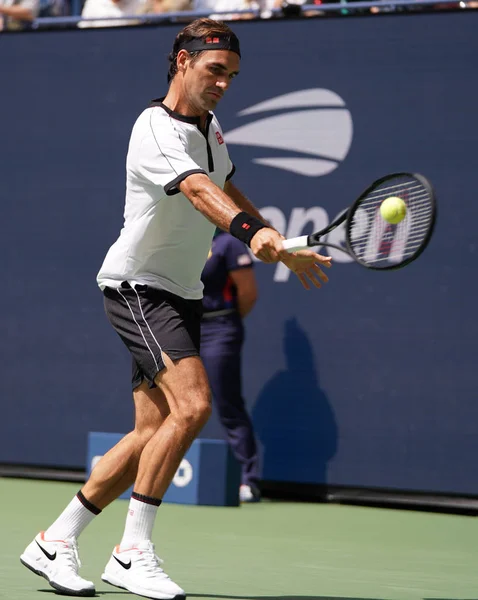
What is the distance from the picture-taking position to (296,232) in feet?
25.5

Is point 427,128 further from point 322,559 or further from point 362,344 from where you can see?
point 322,559

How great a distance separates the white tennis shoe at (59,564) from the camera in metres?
4.29

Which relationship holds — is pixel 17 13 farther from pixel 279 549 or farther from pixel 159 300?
pixel 159 300

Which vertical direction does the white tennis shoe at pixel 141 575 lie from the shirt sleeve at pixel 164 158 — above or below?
below

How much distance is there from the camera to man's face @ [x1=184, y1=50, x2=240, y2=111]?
14.4 ft

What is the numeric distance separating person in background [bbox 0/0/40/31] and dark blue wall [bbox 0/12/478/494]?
22cm

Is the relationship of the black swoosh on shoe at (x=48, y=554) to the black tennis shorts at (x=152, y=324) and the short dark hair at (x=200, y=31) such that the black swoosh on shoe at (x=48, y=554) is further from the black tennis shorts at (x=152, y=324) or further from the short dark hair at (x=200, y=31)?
Answer: the short dark hair at (x=200, y=31)

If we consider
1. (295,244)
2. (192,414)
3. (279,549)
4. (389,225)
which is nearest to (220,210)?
(295,244)

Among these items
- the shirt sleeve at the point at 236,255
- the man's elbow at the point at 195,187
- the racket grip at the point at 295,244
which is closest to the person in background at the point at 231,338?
the shirt sleeve at the point at 236,255

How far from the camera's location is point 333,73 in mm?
7715

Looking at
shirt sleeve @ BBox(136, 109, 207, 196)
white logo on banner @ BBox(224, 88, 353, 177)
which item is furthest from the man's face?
white logo on banner @ BBox(224, 88, 353, 177)

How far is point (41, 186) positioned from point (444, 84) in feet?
9.24

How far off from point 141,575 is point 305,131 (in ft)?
13.8

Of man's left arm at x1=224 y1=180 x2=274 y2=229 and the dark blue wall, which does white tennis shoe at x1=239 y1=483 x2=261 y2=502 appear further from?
man's left arm at x1=224 y1=180 x2=274 y2=229
